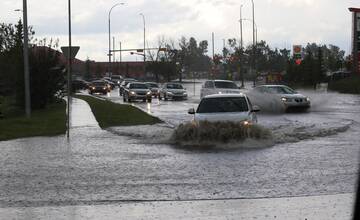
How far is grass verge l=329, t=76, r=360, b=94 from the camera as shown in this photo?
189 feet

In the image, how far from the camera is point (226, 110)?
17781mm

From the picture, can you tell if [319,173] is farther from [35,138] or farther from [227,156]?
[35,138]

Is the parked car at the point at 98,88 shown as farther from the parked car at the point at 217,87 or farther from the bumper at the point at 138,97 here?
the parked car at the point at 217,87

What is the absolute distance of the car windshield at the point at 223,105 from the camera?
701 inches

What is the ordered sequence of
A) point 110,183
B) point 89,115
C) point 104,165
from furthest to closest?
point 89,115
point 104,165
point 110,183

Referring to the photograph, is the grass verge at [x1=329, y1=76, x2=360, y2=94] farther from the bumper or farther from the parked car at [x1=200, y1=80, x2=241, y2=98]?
the parked car at [x1=200, y1=80, x2=241, y2=98]

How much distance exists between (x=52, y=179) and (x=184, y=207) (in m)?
3.66

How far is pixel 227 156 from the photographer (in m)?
14.3

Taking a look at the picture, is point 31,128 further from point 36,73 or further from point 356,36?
point 356,36

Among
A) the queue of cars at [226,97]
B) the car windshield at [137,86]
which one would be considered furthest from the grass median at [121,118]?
the car windshield at [137,86]

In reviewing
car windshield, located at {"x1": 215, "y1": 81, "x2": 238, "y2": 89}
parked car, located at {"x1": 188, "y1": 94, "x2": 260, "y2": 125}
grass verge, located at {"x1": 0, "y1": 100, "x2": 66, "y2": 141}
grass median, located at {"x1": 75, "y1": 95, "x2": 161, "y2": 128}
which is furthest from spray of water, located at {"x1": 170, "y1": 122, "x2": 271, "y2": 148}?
car windshield, located at {"x1": 215, "y1": 81, "x2": 238, "y2": 89}

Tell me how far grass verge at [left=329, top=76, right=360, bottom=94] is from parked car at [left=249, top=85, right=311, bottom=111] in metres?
25.1

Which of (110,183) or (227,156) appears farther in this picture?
(227,156)

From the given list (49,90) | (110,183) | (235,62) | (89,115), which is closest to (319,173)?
(110,183)
